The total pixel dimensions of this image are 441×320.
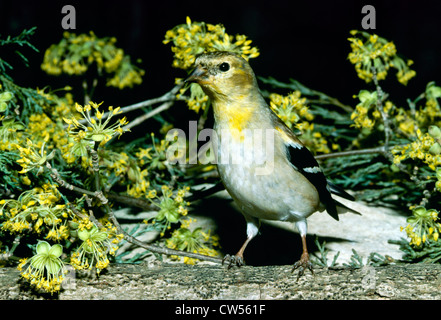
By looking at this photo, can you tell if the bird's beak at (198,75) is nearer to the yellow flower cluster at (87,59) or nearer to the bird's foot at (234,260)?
the bird's foot at (234,260)

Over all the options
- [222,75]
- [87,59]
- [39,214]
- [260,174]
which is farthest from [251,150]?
[87,59]

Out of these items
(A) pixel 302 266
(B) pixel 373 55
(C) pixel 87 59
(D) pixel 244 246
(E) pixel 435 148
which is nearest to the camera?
(A) pixel 302 266

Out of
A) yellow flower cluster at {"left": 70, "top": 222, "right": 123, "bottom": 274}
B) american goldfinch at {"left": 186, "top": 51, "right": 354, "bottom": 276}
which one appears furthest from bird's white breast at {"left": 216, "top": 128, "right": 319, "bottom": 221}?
yellow flower cluster at {"left": 70, "top": 222, "right": 123, "bottom": 274}

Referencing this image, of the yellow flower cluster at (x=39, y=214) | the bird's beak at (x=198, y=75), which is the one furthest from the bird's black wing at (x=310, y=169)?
the yellow flower cluster at (x=39, y=214)

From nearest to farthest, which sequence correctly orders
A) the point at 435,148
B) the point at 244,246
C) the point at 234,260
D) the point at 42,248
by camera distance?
the point at 42,248 → the point at 435,148 → the point at 234,260 → the point at 244,246

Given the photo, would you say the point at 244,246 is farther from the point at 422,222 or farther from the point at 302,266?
the point at 422,222

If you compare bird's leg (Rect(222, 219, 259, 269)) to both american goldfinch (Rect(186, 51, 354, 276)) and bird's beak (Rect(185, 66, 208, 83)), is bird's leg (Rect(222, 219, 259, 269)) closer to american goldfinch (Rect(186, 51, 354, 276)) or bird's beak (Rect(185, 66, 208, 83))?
american goldfinch (Rect(186, 51, 354, 276))

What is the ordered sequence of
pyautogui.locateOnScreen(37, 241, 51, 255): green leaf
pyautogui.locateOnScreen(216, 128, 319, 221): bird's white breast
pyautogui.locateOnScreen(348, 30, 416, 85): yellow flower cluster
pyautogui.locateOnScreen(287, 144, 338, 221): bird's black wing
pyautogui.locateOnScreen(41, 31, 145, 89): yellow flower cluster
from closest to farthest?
pyautogui.locateOnScreen(37, 241, 51, 255): green leaf, pyautogui.locateOnScreen(216, 128, 319, 221): bird's white breast, pyautogui.locateOnScreen(287, 144, 338, 221): bird's black wing, pyautogui.locateOnScreen(348, 30, 416, 85): yellow flower cluster, pyautogui.locateOnScreen(41, 31, 145, 89): yellow flower cluster
